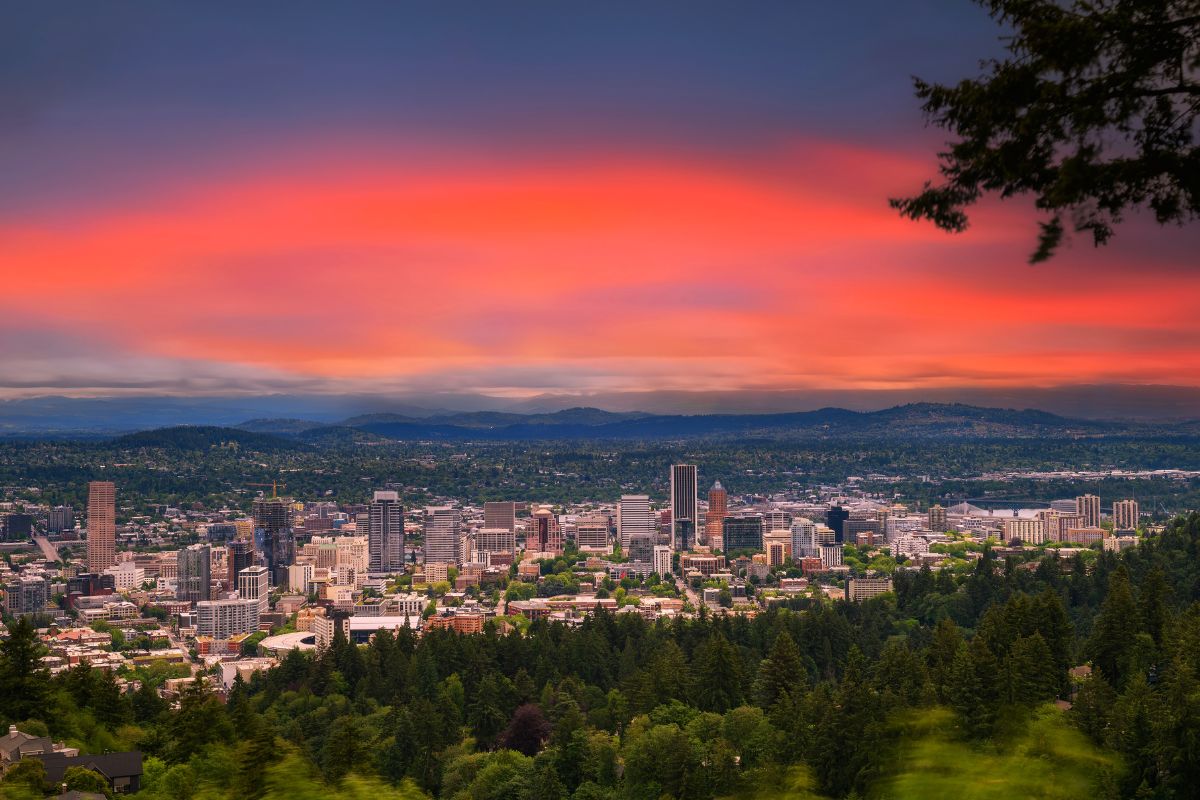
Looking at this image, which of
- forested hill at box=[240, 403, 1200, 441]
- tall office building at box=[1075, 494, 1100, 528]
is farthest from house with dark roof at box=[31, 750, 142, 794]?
forested hill at box=[240, 403, 1200, 441]

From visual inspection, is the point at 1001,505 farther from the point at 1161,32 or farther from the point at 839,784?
the point at 1161,32

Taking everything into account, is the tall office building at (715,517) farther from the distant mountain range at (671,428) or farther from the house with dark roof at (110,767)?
the house with dark roof at (110,767)

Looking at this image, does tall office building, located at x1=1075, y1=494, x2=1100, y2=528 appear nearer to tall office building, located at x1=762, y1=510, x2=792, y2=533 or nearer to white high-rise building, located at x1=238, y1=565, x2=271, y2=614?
tall office building, located at x1=762, y1=510, x2=792, y2=533

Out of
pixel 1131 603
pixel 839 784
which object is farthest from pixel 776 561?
pixel 839 784

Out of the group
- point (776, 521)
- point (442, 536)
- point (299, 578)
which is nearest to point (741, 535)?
point (776, 521)

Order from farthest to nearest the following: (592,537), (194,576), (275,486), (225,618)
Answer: (275,486) < (592,537) < (194,576) < (225,618)

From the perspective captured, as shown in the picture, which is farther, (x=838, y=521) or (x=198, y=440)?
(x=198, y=440)

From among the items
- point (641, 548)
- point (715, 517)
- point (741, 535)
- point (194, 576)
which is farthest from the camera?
point (715, 517)

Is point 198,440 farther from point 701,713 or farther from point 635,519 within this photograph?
point 701,713

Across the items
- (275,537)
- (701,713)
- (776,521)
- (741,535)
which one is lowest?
(741,535)
